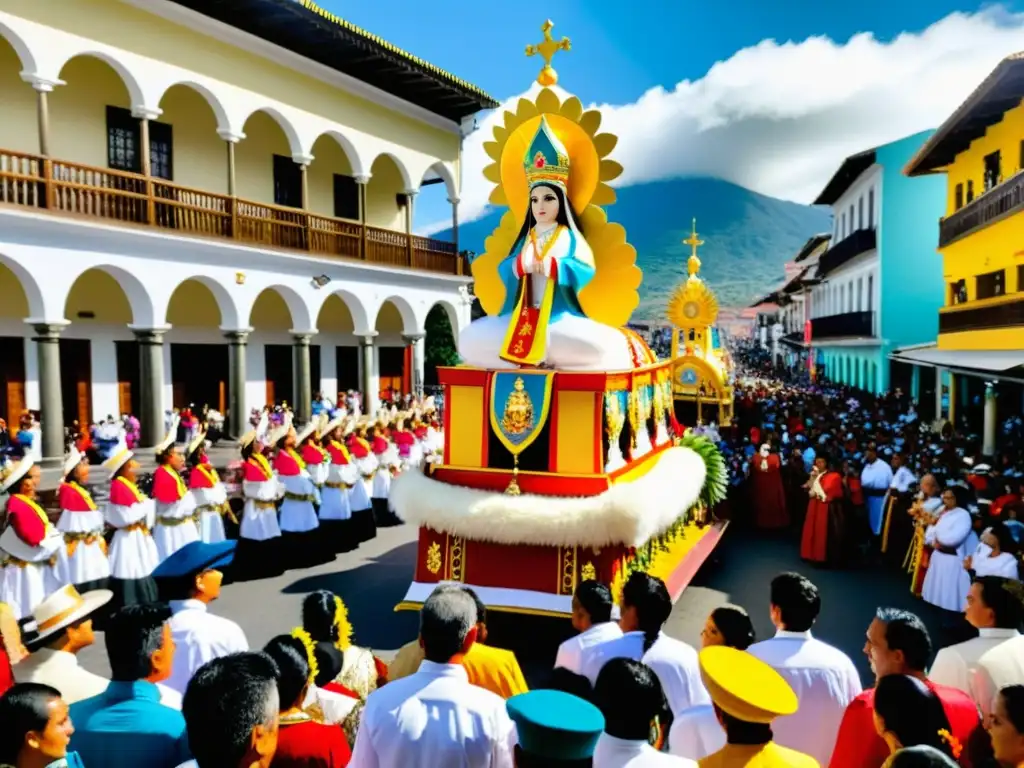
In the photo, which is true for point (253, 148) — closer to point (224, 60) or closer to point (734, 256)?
point (224, 60)

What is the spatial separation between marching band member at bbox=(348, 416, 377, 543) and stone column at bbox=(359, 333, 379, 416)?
36.0ft

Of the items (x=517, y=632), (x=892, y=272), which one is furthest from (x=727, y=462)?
(x=892, y=272)

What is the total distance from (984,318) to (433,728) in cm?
2012

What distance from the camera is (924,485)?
840 centimetres

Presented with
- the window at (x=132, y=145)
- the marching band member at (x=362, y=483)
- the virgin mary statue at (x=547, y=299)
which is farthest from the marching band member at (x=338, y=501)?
the window at (x=132, y=145)

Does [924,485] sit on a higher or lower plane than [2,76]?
lower

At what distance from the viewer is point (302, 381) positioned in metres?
21.2

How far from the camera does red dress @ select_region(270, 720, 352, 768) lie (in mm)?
2746

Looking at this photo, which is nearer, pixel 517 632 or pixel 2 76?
pixel 517 632

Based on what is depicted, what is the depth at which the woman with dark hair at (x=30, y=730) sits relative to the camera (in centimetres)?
254

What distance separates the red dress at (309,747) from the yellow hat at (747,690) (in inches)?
54.5

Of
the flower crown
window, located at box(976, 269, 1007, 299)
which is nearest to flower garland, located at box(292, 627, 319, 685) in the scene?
the flower crown

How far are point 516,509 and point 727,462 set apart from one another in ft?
22.9

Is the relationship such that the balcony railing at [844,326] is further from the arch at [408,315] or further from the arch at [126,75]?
the arch at [126,75]
